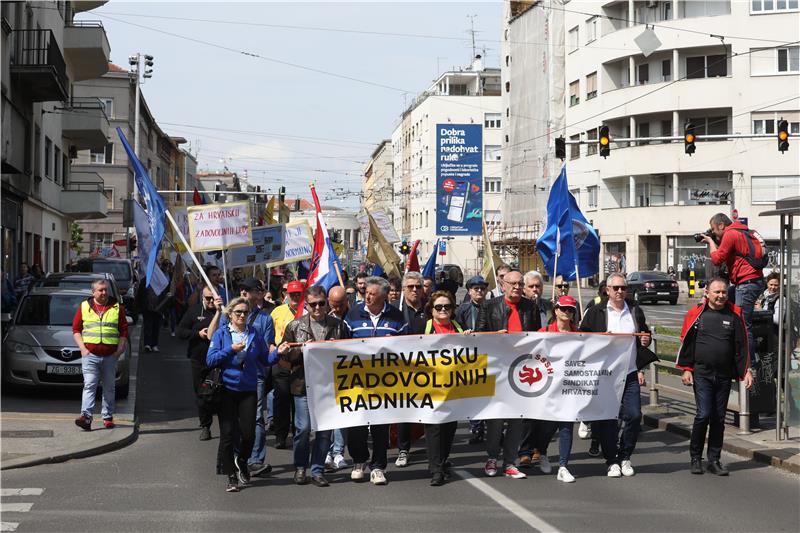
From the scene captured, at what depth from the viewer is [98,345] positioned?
40.5 ft

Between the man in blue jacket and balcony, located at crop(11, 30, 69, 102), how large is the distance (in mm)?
22634

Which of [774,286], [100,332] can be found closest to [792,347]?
[774,286]

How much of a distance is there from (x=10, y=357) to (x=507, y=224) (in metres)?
68.9

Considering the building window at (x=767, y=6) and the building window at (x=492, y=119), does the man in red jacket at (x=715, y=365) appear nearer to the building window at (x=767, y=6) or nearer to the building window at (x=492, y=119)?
the building window at (x=767, y=6)

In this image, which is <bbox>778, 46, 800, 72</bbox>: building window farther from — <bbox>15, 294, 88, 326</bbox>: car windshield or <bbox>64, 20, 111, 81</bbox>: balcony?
<bbox>15, 294, 88, 326</bbox>: car windshield

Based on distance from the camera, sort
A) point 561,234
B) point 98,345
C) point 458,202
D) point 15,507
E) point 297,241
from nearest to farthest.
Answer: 1. point 15,507
2. point 98,345
3. point 561,234
4. point 297,241
5. point 458,202

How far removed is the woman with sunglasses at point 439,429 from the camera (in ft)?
31.2

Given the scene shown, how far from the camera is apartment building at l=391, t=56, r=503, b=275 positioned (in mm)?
98125

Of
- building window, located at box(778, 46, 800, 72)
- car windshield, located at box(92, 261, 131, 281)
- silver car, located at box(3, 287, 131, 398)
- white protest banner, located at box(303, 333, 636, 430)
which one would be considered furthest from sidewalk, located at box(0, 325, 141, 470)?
building window, located at box(778, 46, 800, 72)

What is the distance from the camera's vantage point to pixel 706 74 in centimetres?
5625

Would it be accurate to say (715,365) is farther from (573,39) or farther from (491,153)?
(491,153)

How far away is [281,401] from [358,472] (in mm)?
1619

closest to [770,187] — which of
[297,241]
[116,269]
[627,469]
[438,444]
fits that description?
[116,269]

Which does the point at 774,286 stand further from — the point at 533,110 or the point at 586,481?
the point at 533,110
